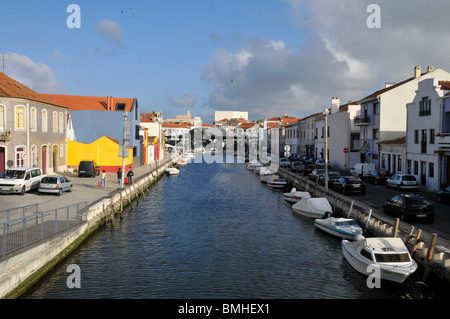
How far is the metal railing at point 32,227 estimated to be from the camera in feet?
47.6

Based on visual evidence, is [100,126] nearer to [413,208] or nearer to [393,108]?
[393,108]

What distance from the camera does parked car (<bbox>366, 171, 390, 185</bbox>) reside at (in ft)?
136

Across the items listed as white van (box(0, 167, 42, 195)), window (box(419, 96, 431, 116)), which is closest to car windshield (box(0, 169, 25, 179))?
white van (box(0, 167, 42, 195))

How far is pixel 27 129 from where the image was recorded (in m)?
35.3

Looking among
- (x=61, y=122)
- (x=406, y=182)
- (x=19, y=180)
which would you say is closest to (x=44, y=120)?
(x=61, y=122)

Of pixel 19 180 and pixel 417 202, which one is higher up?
pixel 19 180

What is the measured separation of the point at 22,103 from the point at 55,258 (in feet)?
71.7

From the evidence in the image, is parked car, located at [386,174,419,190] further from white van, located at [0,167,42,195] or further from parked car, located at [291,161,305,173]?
white van, located at [0,167,42,195]

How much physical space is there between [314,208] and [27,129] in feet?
85.1

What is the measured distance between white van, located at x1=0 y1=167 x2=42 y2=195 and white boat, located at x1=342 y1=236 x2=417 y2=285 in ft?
74.4

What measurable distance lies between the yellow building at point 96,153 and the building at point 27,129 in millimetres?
4502

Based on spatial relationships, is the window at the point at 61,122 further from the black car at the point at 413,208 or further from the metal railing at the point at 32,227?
the black car at the point at 413,208

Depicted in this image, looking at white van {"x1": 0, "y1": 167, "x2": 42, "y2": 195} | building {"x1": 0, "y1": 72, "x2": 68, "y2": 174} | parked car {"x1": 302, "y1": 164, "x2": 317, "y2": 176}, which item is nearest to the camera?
white van {"x1": 0, "y1": 167, "x2": 42, "y2": 195}
